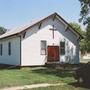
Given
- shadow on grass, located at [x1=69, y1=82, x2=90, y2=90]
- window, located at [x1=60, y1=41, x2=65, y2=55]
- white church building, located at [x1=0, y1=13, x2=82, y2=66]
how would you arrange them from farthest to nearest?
window, located at [x1=60, y1=41, x2=65, y2=55] → white church building, located at [x1=0, y1=13, x2=82, y2=66] → shadow on grass, located at [x1=69, y1=82, x2=90, y2=90]

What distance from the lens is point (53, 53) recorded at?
35.3 meters

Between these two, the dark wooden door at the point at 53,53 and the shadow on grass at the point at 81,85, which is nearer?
the shadow on grass at the point at 81,85

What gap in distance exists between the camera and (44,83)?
2000 centimetres

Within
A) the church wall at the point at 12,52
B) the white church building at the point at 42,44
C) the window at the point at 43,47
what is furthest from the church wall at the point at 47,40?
the church wall at the point at 12,52

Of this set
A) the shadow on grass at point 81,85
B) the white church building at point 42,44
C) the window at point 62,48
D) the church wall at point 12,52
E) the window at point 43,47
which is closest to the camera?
the shadow on grass at point 81,85

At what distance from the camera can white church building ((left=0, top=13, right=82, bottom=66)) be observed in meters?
33.0

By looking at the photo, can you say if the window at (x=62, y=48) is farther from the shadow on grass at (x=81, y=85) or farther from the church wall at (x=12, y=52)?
the shadow on grass at (x=81, y=85)

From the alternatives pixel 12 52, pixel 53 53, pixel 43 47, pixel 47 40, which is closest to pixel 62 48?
pixel 53 53

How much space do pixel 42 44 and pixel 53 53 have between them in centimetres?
179

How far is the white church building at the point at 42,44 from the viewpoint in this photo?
1299 inches

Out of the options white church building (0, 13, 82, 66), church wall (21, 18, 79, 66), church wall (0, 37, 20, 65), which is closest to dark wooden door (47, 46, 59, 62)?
white church building (0, 13, 82, 66)

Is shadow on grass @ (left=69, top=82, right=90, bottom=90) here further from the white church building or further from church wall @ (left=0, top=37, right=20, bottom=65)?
church wall @ (left=0, top=37, right=20, bottom=65)

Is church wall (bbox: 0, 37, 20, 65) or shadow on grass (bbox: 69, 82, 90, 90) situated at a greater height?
church wall (bbox: 0, 37, 20, 65)

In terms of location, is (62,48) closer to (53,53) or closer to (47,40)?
(53,53)
